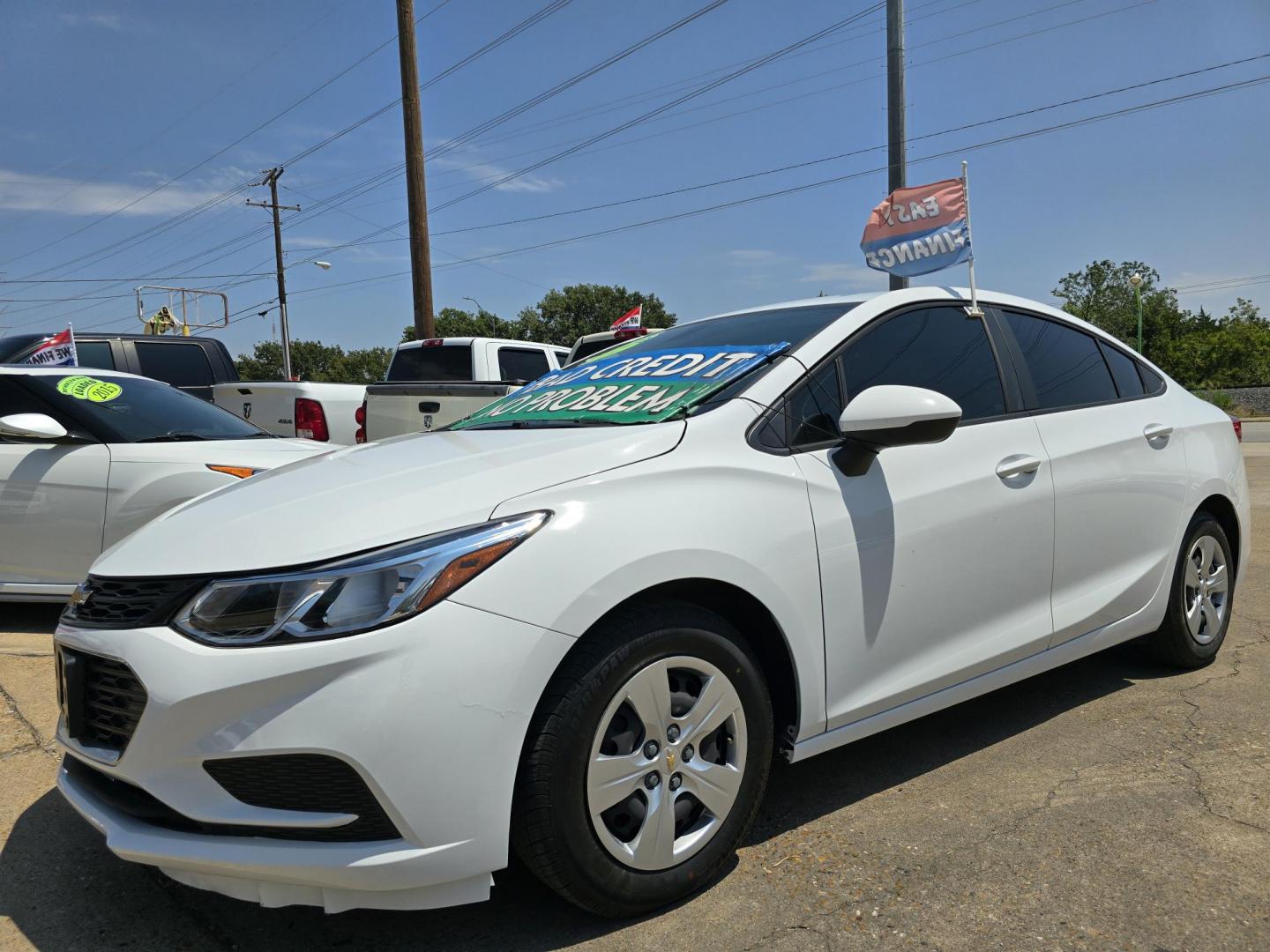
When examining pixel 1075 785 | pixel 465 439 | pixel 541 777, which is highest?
pixel 465 439

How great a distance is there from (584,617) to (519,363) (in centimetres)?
896

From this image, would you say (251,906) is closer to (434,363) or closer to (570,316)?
(434,363)

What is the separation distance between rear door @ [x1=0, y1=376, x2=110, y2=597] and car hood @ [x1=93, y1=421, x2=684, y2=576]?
8.45ft

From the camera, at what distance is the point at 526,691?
81.2 inches

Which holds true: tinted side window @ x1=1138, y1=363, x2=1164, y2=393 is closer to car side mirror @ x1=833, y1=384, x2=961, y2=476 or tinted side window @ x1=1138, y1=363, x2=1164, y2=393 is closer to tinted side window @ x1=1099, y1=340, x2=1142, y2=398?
tinted side window @ x1=1099, y1=340, x2=1142, y2=398

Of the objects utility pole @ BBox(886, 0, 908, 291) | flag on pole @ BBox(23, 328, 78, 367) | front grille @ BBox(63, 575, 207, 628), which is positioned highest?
utility pole @ BBox(886, 0, 908, 291)

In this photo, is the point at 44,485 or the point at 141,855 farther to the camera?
the point at 44,485

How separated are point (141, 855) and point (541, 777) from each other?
884 millimetres

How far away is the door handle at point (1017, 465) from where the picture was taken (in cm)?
312

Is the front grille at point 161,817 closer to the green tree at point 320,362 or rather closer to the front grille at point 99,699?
the front grille at point 99,699

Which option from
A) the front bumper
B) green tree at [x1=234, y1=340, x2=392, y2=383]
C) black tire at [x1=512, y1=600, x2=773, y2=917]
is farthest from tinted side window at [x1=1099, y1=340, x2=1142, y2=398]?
green tree at [x1=234, y1=340, x2=392, y2=383]

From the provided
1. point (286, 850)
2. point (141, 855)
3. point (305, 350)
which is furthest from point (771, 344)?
point (305, 350)

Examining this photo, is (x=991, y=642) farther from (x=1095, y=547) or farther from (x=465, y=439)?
(x=465, y=439)

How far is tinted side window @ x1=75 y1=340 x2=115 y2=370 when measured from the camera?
31.7 feet
